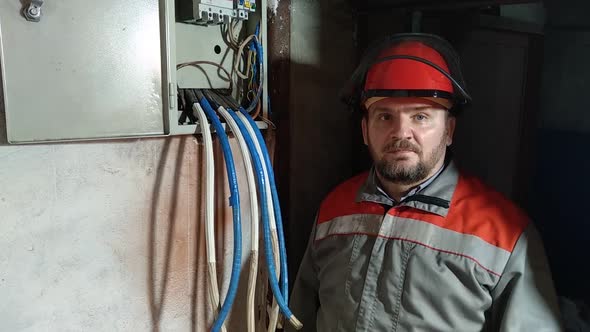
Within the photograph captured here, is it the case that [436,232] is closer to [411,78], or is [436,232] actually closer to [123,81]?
[411,78]

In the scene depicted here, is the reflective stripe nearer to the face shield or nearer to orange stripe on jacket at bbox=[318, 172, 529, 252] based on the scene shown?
orange stripe on jacket at bbox=[318, 172, 529, 252]

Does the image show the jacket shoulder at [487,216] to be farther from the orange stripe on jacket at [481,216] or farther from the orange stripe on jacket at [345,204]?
the orange stripe on jacket at [345,204]

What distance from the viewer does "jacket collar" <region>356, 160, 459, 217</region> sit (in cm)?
109

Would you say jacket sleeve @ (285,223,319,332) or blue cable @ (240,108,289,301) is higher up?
blue cable @ (240,108,289,301)

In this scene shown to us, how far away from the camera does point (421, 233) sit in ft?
3.51

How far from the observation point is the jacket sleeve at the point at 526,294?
0.97 meters

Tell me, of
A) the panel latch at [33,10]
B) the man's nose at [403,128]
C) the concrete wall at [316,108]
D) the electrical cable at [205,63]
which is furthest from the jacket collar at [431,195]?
the panel latch at [33,10]

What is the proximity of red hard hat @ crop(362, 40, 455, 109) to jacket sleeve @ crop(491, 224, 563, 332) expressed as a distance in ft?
1.24

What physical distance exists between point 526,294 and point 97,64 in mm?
993

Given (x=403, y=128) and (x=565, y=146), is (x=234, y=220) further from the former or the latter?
(x=565, y=146)

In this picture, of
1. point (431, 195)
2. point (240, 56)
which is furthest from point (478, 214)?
point (240, 56)

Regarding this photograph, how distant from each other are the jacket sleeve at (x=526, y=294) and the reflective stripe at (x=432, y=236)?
3cm

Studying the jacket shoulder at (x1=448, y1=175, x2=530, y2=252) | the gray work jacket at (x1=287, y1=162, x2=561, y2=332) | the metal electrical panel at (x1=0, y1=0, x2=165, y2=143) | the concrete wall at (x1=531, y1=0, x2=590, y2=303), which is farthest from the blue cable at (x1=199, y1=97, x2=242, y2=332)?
the concrete wall at (x1=531, y1=0, x2=590, y2=303)

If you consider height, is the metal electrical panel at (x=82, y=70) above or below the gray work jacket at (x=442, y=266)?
above
